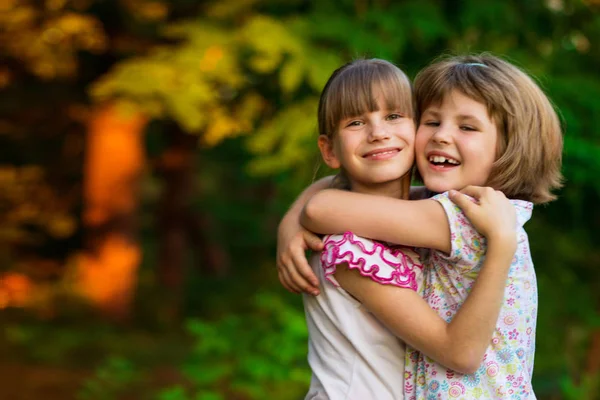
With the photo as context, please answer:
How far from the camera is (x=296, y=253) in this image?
2209mm

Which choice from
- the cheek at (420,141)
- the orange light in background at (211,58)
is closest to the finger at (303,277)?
the cheek at (420,141)

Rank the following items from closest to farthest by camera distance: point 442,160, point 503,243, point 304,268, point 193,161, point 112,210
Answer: point 503,243, point 442,160, point 304,268, point 112,210, point 193,161

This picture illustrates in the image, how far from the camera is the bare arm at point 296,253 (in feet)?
7.04

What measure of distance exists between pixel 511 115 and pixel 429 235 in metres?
0.38

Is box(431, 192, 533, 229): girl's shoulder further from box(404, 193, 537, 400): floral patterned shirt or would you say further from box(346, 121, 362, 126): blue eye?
box(346, 121, 362, 126): blue eye

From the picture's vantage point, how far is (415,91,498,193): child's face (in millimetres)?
2014

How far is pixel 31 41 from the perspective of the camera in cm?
684

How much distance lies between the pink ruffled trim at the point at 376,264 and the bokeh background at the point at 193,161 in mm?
715

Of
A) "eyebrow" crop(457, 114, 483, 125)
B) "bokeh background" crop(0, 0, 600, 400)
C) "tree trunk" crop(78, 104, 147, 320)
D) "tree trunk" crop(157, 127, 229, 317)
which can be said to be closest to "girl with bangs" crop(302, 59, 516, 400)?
"eyebrow" crop(457, 114, 483, 125)

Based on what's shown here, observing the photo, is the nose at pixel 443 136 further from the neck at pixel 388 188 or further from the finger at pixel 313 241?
the finger at pixel 313 241

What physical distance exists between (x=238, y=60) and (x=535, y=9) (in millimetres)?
1967

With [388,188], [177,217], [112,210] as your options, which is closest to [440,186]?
[388,188]

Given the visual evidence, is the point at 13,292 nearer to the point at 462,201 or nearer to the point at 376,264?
the point at 376,264

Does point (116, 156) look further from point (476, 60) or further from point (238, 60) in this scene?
point (476, 60)
